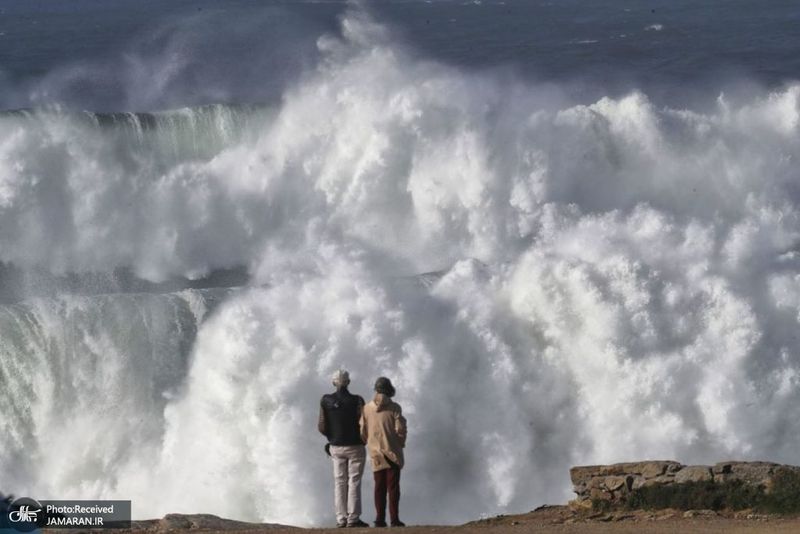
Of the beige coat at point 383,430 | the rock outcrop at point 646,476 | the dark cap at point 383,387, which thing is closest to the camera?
the dark cap at point 383,387

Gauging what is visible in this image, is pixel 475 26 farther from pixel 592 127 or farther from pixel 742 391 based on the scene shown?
pixel 742 391

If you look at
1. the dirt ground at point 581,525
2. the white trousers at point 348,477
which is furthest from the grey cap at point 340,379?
the dirt ground at point 581,525

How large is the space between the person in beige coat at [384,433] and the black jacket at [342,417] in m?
0.07

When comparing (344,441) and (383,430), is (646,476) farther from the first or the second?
(344,441)

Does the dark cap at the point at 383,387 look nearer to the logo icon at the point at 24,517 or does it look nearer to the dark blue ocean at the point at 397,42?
the logo icon at the point at 24,517

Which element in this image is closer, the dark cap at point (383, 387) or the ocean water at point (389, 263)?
the dark cap at point (383, 387)

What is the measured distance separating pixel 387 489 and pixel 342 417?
0.82 meters

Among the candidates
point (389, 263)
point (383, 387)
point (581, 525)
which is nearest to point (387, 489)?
point (383, 387)

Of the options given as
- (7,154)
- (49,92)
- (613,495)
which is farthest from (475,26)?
(613,495)

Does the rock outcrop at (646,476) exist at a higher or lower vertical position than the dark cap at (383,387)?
lower

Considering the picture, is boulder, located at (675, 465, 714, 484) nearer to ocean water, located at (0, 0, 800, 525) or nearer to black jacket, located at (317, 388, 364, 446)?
black jacket, located at (317, 388, 364, 446)

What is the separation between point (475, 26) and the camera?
47.8 metres

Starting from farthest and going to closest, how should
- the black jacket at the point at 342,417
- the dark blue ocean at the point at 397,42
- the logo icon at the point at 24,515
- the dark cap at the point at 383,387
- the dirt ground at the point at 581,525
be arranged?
1. the dark blue ocean at the point at 397,42
2. the logo icon at the point at 24,515
3. the dirt ground at the point at 581,525
4. the black jacket at the point at 342,417
5. the dark cap at the point at 383,387

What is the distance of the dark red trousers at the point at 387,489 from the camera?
1398cm
